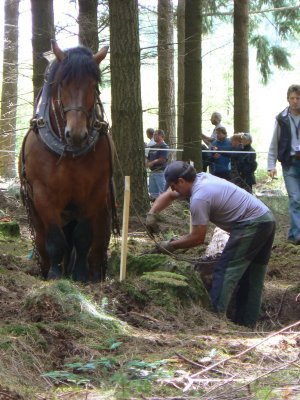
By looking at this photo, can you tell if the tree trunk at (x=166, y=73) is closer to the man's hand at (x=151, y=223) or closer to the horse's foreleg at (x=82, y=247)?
the horse's foreleg at (x=82, y=247)

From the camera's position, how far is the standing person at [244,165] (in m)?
15.2

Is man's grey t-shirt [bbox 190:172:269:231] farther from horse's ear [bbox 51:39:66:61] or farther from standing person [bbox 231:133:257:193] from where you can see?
A: standing person [bbox 231:133:257:193]

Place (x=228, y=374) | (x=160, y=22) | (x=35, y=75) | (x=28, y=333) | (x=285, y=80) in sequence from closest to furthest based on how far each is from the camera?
(x=228, y=374) < (x=28, y=333) < (x=35, y=75) < (x=160, y=22) < (x=285, y=80)

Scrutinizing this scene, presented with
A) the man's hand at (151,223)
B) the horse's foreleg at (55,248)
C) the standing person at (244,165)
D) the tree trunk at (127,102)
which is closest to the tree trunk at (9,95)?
the standing person at (244,165)

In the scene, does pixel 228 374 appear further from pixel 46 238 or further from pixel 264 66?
pixel 264 66

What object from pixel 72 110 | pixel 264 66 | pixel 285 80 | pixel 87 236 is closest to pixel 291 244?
pixel 87 236

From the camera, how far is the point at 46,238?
8.05m

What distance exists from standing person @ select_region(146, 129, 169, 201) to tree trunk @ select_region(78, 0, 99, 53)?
8.14 feet

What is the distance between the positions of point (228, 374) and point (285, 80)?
52487 millimetres

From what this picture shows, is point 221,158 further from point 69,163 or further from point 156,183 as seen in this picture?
point 69,163

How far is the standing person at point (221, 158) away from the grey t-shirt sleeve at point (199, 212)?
8308 millimetres

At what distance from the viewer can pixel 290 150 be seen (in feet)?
36.4

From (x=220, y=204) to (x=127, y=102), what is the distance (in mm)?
4918

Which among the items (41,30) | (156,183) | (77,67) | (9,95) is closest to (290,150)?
(77,67)
